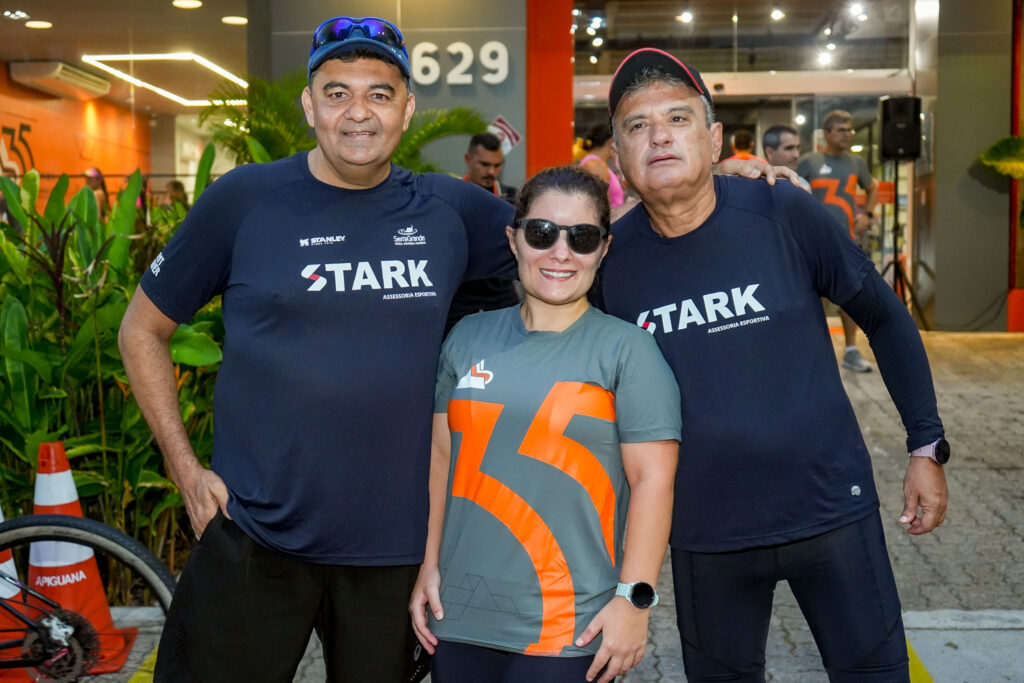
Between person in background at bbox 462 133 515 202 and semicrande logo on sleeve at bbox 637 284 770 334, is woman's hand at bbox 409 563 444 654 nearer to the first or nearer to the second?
semicrande logo on sleeve at bbox 637 284 770 334

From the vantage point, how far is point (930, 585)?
17.0 feet

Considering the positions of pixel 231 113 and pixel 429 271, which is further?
pixel 231 113

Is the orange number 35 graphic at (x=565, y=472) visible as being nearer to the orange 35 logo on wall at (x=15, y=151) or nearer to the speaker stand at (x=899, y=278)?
the speaker stand at (x=899, y=278)

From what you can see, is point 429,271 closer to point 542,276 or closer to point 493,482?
point 542,276

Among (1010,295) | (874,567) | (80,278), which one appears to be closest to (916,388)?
(874,567)

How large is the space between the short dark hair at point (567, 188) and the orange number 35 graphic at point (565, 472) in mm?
432

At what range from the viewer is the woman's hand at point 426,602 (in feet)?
8.00

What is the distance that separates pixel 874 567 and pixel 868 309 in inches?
24.0

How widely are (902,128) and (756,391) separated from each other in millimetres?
13622

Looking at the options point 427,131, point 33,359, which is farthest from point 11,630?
point 427,131

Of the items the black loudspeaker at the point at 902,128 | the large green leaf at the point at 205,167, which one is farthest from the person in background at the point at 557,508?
the black loudspeaker at the point at 902,128

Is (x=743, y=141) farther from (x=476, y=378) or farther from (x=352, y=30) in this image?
(x=476, y=378)

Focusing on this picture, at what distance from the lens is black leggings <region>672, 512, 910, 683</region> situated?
8.46ft

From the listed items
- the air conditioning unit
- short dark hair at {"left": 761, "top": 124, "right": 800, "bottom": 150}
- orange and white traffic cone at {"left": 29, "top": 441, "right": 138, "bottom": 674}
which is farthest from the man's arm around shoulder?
the air conditioning unit
